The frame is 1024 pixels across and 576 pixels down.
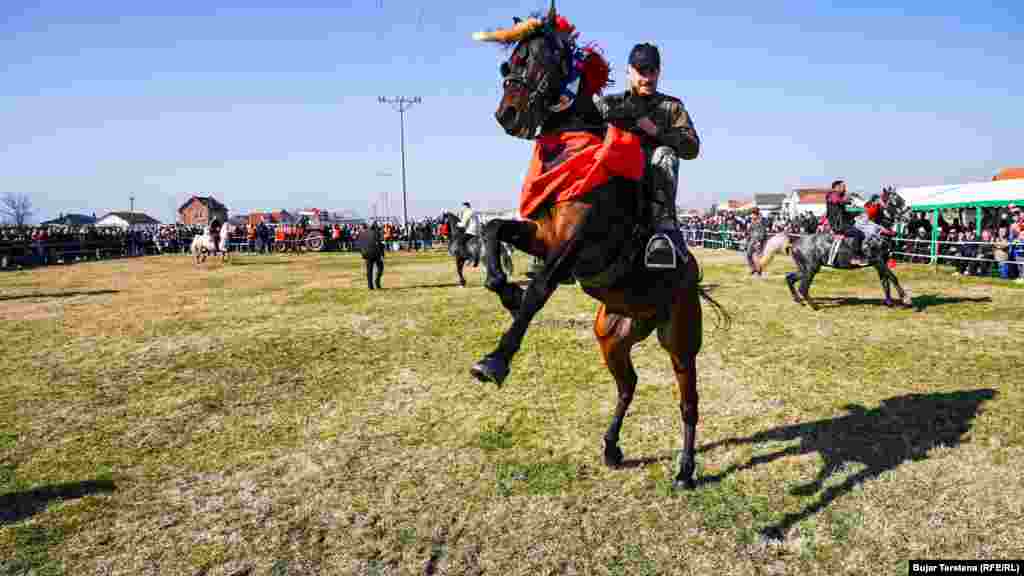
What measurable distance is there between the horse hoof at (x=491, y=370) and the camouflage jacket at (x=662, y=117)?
183 centimetres

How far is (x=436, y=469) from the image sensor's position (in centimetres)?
472

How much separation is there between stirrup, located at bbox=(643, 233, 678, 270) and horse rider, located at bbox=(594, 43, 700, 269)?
96mm

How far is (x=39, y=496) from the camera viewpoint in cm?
431

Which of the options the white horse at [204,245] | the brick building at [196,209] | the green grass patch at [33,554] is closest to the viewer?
the green grass patch at [33,554]

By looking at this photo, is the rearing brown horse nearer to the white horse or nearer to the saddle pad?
the saddle pad

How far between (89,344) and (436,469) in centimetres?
770

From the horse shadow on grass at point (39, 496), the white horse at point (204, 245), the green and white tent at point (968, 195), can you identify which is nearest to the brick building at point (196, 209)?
the white horse at point (204, 245)

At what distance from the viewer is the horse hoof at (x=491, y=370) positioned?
10.1ft

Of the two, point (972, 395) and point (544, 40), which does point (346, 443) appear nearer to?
point (544, 40)

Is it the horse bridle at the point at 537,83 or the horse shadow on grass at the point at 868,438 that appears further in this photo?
the horse shadow on grass at the point at 868,438

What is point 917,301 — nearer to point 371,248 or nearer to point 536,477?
point 536,477

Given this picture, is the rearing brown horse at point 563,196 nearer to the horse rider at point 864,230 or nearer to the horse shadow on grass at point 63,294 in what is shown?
the horse rider at point 864,230

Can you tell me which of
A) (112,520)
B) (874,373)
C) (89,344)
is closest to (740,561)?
(112,520)

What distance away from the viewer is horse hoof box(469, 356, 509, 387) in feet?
→ 10.1
